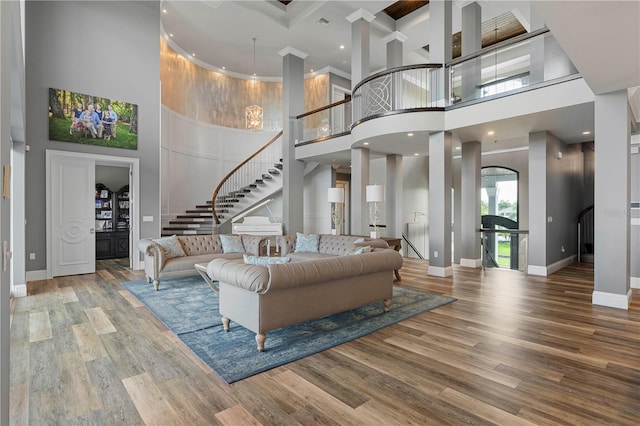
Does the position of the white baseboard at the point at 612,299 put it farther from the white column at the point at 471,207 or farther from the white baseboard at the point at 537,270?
the white column at the point at 471,207

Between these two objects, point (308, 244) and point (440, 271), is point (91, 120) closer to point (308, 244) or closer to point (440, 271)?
point (308, 244)

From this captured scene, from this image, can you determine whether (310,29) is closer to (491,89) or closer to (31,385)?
(491,89)

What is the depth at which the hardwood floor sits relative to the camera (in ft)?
7.20

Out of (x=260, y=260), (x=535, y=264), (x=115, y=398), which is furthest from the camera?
(x=535, y=264)

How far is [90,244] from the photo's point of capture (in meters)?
6.84

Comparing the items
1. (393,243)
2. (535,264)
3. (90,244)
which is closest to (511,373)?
(393,243)

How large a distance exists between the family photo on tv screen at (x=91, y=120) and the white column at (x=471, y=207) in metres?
7.50

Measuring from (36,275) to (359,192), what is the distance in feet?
21.7

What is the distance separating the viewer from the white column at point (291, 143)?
967 centimetres

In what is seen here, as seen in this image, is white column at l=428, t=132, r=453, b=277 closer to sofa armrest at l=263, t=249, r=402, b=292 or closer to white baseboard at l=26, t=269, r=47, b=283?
sofa armrest at l=263, t=249, r=402, b=292

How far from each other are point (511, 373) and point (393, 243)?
435 centimetres

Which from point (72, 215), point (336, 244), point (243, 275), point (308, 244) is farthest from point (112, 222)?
point (243, 275)

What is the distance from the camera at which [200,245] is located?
6480 mm

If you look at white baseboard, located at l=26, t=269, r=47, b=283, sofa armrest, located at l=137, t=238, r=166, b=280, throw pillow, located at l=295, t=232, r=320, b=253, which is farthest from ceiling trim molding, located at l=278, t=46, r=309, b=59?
white baseboard, located at l=26, t=269, r=47, b=283
